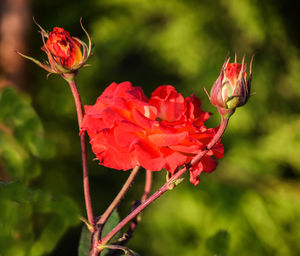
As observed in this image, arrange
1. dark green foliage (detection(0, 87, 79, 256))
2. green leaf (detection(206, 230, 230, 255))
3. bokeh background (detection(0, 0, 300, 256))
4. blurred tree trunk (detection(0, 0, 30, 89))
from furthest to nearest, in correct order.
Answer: blurred tree trunk (detection(0, 0, 30, 89))
bokeh background (detection(0, 0, 300, 256))
green leaf (detection(206, 230, 230, 255))
dark green foliage (detection(0, 87, 79, 256))

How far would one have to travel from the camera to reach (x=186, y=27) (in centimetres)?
125

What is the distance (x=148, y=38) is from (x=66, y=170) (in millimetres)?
568

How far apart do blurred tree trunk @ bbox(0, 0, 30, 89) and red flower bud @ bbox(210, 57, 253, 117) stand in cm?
108

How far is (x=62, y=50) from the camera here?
0.99 feet

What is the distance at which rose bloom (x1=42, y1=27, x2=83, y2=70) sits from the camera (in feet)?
0.98

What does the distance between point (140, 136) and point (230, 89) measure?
7 centimetres

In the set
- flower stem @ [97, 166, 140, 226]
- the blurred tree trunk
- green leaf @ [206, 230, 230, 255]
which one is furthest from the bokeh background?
flower stem @ [97, 166, 140, 226]

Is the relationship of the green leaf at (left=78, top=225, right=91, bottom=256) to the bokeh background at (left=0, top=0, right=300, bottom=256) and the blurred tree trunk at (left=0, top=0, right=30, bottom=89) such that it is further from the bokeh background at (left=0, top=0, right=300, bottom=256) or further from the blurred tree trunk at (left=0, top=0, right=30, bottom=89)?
the blurred tree trunk at (left=0, top=0, right=30, bottom=89)

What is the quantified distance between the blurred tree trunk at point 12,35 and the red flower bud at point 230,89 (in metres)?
1.08

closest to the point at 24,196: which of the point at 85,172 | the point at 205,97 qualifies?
the point at 85,172

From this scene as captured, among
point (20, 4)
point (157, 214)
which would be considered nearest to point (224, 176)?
point (157, 214)

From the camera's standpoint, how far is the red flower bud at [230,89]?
0.27 metres

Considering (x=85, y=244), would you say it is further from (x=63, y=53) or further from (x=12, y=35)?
(x=12, y=35)

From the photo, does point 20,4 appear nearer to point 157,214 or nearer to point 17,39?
point 17,39
